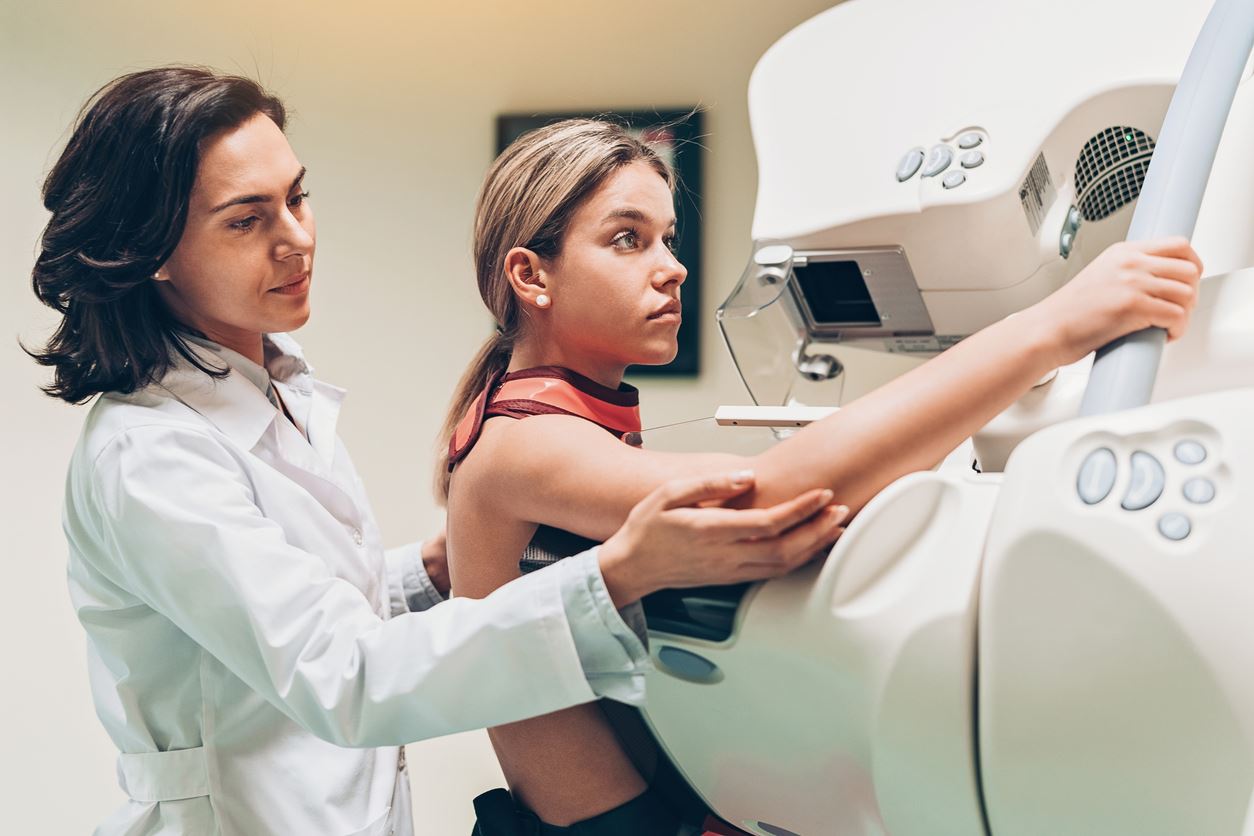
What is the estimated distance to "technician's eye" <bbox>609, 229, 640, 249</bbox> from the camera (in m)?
1.13

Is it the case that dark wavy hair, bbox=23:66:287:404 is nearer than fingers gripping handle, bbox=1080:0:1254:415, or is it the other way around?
fingers gripping handle, bbox=1080:0:1254:415

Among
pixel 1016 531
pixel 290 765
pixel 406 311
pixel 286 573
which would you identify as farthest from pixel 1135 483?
pixel 406 311

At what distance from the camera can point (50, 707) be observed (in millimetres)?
2600

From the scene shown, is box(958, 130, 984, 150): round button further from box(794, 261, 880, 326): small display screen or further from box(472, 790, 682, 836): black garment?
box(472, 790, 682, 836): black garment

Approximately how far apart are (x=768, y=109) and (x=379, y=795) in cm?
90

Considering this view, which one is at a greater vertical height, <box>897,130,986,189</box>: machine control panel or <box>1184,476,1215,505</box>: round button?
<box>897,130,986,189</box>: machine control panel

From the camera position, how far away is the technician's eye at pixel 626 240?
113cm

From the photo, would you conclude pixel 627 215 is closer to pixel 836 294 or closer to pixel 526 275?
pixel 526 275

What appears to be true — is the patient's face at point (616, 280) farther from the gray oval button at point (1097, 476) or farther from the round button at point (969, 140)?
the gray oval button at point (1097, 476)

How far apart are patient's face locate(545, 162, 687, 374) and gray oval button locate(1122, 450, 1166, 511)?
523 millimetres

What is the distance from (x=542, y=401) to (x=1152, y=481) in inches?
20.9

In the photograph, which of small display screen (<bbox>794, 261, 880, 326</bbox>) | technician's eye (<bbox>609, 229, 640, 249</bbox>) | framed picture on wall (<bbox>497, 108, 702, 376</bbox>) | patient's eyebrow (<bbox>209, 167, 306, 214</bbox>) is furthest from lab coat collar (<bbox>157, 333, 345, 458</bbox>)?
framed picture on wall (<bbox>497, 108, 702, 376</bbox>)

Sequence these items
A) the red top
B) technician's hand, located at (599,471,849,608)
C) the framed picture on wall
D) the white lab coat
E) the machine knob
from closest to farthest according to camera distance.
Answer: technician's hand, located at (599,471,849,608), the white lab coat, the red top, the machine knob, the framed picture on wall

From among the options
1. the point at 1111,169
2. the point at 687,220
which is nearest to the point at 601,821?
the point at 1111,169
